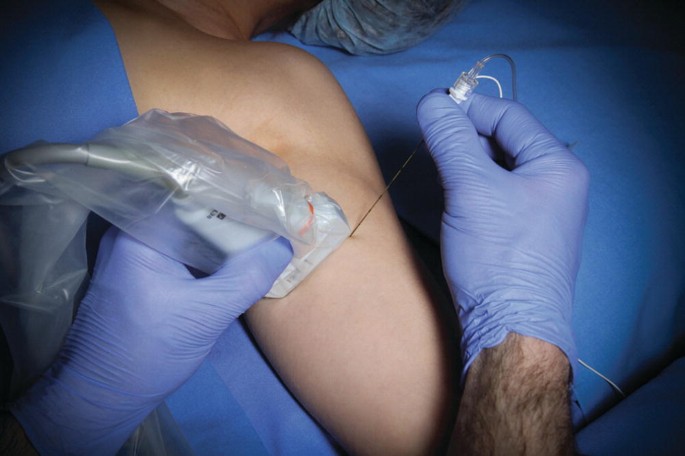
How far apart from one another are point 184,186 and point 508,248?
577 mm

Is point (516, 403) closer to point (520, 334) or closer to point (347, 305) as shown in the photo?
point (520, 334)

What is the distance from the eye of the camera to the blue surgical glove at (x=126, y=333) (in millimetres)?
741

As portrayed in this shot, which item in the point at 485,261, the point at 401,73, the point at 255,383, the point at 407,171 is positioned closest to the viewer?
the point at 485,261

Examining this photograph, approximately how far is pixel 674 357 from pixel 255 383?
1001 mm

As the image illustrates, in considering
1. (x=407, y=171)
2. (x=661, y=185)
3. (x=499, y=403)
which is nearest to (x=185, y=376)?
(x=499, y=403)

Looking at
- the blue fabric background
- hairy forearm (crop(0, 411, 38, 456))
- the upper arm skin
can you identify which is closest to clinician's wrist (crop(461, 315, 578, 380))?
the upper arm skin

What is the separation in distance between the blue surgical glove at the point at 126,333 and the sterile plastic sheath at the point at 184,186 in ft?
0.14

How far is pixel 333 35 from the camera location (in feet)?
5.04

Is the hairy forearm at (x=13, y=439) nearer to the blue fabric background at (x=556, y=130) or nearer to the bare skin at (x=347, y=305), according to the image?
the blue fabric background at (x=556, y=130)

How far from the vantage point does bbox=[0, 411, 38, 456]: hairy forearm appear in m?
0.68

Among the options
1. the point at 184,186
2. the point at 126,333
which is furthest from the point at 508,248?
the point at 126,333

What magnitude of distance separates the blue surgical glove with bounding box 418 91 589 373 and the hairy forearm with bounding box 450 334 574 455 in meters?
0.02

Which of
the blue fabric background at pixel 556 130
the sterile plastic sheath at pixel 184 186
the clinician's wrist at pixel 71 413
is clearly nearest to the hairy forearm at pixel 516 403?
the blue fabric background at pixel 556 130

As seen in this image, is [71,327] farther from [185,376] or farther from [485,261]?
[485,261]
